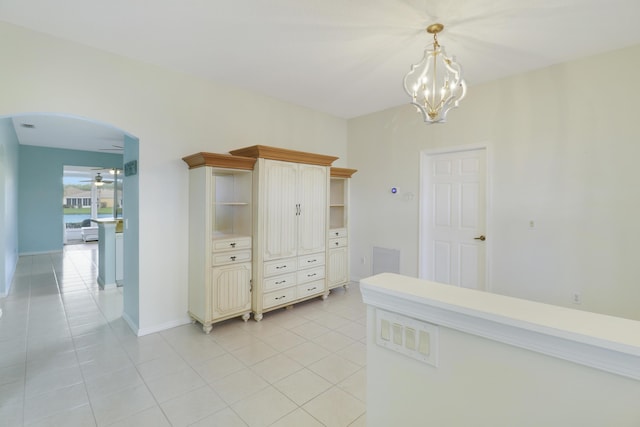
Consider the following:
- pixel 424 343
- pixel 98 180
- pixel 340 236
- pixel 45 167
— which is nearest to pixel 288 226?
pixel 340 236

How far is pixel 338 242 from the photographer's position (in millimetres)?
4578

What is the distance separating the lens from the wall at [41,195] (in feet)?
23.8

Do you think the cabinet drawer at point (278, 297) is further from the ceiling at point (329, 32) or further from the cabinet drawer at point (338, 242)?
the ceiling at point (329, 32)

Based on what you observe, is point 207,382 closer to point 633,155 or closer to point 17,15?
point 17,15

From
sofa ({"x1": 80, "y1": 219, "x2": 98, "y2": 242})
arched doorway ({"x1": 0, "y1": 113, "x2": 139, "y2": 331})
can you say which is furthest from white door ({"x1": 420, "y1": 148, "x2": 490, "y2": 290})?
sofa ({"x1": 80, "y1": 219, "x2": 98, "y2": 242})

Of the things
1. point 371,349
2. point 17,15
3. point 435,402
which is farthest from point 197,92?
point 435,402

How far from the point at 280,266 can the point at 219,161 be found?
1413mm

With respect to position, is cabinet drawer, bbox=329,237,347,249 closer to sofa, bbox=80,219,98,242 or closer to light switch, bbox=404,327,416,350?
light switch, bbox=404,327,416,350

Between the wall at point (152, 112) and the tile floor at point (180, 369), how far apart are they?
22.7 inches

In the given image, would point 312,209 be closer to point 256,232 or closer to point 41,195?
point 256,232

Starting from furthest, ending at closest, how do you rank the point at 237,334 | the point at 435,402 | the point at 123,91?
the point at 237,334
the point at 123,91
the point at 435,402

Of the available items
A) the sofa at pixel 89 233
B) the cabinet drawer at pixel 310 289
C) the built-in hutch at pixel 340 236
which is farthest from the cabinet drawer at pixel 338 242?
the sofa at pixel 89 233

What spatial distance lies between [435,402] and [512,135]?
11.6 feet

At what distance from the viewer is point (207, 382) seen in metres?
2.35
